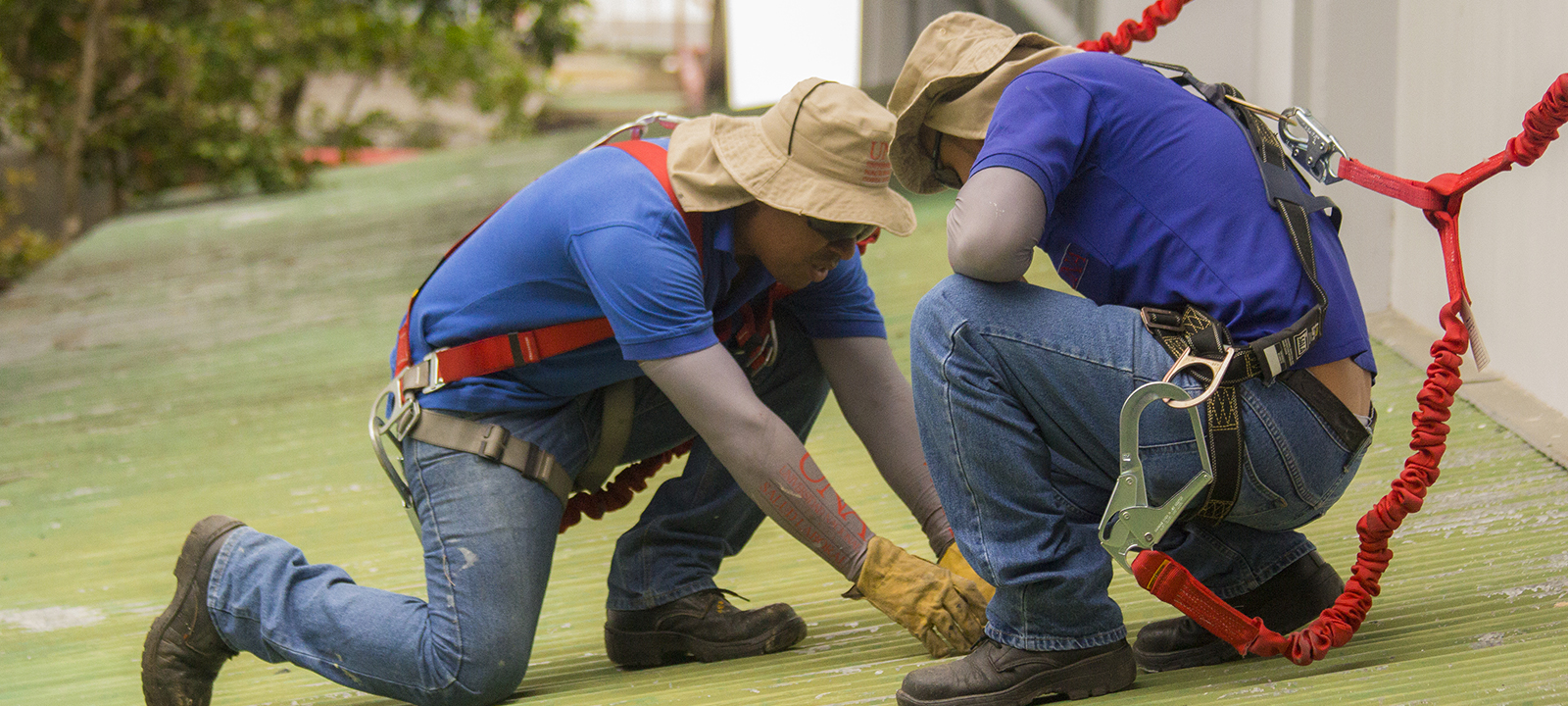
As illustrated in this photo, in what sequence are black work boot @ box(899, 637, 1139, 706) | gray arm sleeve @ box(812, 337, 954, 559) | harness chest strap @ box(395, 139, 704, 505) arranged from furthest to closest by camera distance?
gray arm sleeve @ box(812, 337, 954, 559), harness chest strap @ box(395, 139, 704, 505), black work boot @ box(899, 637, 1139, 706)

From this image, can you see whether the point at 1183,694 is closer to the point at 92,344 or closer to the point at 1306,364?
the point at 1306,364

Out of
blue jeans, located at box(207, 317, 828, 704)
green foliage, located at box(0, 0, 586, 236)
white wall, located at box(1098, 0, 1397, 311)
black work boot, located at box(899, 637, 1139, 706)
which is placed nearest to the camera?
black work boot, located at box(899, 637, 1139, 706)

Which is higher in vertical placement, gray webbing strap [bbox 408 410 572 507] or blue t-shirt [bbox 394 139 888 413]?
blue t-shirt [bbox 394 139 888 413]

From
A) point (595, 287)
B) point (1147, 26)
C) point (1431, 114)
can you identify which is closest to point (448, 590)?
point (595, 287)

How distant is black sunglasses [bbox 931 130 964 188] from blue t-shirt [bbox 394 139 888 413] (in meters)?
0.40

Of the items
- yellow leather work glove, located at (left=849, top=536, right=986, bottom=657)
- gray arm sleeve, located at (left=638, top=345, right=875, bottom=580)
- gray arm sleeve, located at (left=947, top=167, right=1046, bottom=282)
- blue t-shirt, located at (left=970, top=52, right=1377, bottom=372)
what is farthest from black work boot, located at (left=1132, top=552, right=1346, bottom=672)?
gray arm sleeve, located at (left=947, top=167, right=1046, bottom=282)

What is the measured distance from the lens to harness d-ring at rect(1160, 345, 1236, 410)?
1888mm

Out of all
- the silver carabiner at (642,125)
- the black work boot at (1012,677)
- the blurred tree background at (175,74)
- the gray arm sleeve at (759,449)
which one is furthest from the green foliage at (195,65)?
the black work boot at (1012,677)

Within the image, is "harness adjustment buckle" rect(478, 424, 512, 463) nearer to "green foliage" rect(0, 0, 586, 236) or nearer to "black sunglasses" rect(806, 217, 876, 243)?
"black sunglasses" rect(806, 217, 876, 243)

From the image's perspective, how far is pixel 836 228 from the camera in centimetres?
250

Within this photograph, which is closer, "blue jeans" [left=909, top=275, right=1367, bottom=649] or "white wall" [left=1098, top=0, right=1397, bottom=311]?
"blue jeans" [left=909, top=275, right=1367, bottom=649]

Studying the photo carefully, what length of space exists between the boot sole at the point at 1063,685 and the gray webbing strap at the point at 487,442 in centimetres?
89

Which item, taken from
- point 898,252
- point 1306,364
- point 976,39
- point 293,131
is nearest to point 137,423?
point 898,252

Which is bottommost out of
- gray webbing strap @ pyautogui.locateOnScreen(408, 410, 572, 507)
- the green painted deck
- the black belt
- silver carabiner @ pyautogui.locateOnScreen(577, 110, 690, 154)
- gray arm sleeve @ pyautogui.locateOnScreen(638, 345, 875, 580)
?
A: the green painted deck
